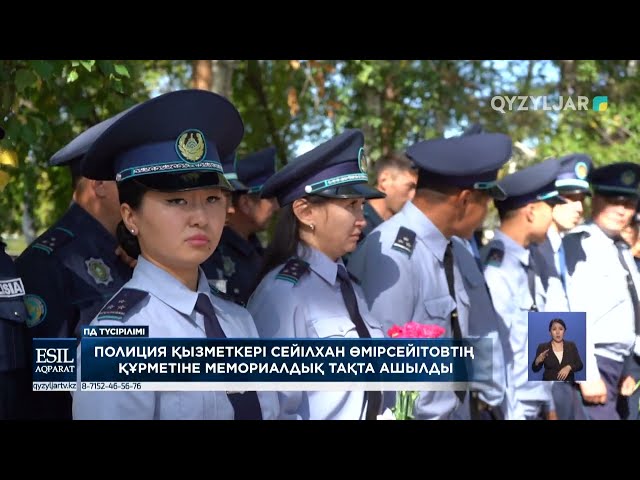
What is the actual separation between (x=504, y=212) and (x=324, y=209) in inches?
42.1

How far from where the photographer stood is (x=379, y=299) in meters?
4.44

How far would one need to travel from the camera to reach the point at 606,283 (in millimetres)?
4730

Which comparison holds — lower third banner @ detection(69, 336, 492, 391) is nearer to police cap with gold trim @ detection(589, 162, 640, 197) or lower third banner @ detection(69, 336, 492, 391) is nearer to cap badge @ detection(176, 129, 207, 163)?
cap badge @ detection(176, 129, 207, 163)

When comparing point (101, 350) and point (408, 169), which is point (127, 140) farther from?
point (408, 169)

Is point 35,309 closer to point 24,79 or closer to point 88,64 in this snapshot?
point 24,79

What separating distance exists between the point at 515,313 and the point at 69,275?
6.40 feet

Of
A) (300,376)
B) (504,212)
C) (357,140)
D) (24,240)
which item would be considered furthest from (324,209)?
(24,240)

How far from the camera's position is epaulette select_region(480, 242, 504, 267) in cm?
479

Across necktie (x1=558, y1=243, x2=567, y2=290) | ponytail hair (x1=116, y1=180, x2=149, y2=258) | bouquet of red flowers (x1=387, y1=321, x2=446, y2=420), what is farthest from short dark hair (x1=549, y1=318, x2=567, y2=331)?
ponytail hair (x1=116, y1=180, x2=149, y2=258)

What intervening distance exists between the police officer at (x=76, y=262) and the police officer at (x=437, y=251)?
1.07m

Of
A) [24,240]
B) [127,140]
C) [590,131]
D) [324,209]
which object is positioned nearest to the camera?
[127,140]

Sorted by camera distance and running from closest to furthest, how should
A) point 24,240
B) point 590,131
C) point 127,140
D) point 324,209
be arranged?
point 127,140 < point 324,209 < point 590,131 < point 24,240

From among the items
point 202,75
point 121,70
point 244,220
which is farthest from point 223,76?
point 121,70

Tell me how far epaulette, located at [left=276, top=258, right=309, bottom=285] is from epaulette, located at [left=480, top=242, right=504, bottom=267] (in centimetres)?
99
